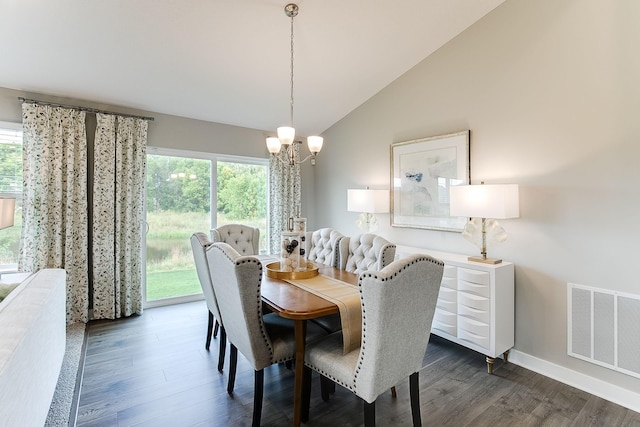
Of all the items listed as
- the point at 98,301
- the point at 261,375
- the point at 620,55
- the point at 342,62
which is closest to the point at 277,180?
the point at 342,62

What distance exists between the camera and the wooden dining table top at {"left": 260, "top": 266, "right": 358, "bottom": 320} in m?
1.72

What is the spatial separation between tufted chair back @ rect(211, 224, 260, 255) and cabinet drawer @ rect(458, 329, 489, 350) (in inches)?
91.7

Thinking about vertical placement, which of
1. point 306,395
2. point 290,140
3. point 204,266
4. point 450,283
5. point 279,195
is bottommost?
point 306,395

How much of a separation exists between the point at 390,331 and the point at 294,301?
0.62 meters

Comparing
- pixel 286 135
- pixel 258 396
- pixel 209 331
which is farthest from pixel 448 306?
pixel 209 331

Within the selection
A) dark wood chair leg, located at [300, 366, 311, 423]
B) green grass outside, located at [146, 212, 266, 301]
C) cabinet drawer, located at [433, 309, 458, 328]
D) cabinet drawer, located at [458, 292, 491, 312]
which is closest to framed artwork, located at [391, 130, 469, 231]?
cabinet drawer, located at [458, 292, 491, 312]

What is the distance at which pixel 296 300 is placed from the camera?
1914 mm

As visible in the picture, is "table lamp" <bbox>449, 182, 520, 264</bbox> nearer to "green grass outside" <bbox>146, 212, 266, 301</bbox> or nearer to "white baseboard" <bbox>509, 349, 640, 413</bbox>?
"white baseboard" <bbox>509, 349, 640, 413</bbox>

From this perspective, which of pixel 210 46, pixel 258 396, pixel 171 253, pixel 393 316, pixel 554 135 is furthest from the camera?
pixel 171 253

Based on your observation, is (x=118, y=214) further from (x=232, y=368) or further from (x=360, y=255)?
(x=360, y=255)

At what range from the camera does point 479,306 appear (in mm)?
2635

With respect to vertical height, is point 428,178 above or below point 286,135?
below

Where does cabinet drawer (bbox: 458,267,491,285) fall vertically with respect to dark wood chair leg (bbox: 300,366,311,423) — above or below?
above

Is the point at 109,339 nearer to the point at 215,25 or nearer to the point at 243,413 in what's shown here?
the point at 243,413
